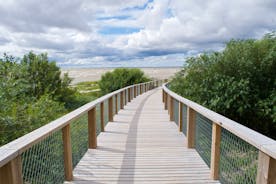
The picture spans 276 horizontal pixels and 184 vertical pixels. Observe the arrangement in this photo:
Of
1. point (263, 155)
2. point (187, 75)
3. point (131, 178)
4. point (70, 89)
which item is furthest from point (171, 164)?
point (70, 89)

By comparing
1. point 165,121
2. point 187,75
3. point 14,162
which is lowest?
point 165,121

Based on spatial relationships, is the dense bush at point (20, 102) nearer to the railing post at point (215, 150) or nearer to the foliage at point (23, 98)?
the foliage at point (23, 98)

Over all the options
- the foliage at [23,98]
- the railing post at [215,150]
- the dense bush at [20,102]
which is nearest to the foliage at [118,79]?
the foliage at [23,98]

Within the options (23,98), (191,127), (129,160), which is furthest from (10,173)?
(23,98)

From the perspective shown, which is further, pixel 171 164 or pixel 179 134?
pixel 179 134

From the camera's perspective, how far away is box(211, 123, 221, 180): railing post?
247 cm

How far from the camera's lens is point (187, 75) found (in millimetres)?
8742

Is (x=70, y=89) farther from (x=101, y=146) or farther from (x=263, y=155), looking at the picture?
(x=263, y=155)

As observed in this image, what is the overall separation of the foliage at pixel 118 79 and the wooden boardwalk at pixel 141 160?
49.1 ft

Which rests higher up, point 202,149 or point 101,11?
point 101,11

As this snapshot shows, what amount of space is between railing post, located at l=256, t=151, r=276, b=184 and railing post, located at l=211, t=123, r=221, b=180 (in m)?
0.92

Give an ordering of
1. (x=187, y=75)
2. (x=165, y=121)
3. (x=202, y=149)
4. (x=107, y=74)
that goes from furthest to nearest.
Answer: (x=107, y=74)
(x=187, y=75)
(x=165, y=121)
(x=202, y=149)

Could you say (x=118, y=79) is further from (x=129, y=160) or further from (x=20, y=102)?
(x=129, y=160)

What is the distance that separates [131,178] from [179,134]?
2.23m
